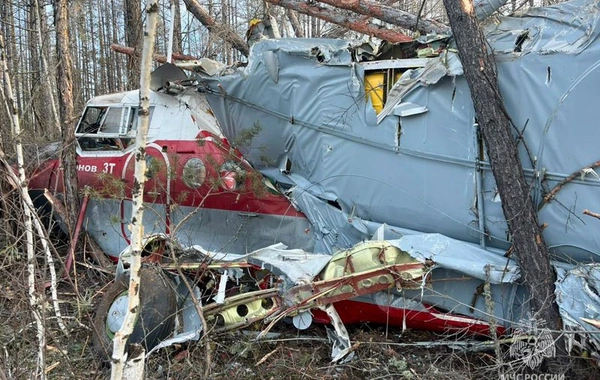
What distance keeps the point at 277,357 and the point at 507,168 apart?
8.41ft

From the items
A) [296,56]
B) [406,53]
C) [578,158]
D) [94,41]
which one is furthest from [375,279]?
[94,41]

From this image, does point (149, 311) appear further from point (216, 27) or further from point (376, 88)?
point (216, 27)

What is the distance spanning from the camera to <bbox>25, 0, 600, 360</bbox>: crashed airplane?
3746mm

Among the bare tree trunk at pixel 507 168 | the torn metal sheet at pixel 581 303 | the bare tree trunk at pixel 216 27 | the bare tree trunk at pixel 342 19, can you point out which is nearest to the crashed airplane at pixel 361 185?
the torn metal sheet at pixel 581 303

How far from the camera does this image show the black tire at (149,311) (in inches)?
167

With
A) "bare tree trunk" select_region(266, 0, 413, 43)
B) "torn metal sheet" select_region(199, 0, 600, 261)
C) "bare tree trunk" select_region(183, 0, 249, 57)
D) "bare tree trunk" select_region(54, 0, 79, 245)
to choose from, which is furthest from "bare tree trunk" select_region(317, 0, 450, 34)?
"bare tree trunk" select_region(54, 0, 79, 245)

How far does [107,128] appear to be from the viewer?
20.9ft

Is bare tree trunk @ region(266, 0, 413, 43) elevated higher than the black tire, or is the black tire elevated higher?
bare tree trunk @ region(266, 0, 413, 43)

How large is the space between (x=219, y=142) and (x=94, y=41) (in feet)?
76.9

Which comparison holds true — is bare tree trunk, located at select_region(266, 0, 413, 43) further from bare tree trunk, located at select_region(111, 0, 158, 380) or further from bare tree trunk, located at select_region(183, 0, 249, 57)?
bare tree trunk, located at select_region(111, 0, 158, 380)

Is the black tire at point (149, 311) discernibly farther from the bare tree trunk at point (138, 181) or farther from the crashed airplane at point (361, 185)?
the bare tree trunk at point (138, 181)

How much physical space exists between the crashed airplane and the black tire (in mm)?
17

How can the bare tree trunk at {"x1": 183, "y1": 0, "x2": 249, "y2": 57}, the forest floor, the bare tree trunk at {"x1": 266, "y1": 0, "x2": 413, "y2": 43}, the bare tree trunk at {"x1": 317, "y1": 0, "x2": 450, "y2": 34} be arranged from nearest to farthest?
the forest floor, the bare tree trunk at {"x1": 317, "y1": 0, "x2": 450, "y2": 34}, the bare tree trunk at {"x1": 266, "y1": 0, "x2": 413, "y2": 43}, the bare tree trunk at {"x1": 183, "y1": 0, "x2": 249, "y2": 57}

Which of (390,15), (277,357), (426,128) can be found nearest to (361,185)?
(426,128)
